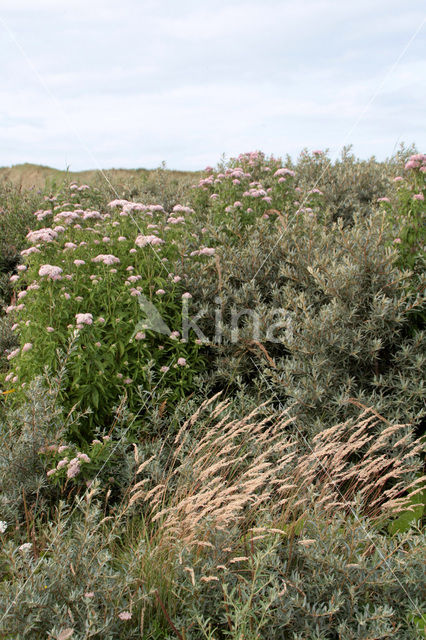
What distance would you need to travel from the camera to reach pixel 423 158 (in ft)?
16.2

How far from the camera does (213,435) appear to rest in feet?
15.1

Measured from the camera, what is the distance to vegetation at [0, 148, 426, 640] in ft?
8.55

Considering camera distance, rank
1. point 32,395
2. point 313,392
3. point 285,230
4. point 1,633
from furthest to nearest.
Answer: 1. point 285,230
2. point 313,392
3. point 32,395
4. point 1,633

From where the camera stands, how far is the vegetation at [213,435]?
2605mm

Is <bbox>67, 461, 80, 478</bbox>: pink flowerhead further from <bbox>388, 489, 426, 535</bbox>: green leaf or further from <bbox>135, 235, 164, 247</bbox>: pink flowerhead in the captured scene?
<bbox>388, 489, 426, 535</bbox>: green leaf

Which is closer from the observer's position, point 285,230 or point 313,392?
point 313,392

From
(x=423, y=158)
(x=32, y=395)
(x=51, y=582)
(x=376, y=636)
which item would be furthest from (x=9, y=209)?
(x=376, y=636)

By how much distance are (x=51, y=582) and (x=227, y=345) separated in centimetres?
285

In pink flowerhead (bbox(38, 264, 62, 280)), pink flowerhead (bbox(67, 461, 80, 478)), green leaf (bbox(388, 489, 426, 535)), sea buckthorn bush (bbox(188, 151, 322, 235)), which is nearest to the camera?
pink flowerhead (bbox(67, 461, 80, 478))

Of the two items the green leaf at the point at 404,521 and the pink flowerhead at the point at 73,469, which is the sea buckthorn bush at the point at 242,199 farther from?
the pink flowerhead at the point at 73,469

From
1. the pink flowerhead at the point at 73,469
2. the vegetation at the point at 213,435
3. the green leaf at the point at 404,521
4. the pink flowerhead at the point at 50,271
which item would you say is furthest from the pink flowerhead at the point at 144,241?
the green leaf at the point at 404,521

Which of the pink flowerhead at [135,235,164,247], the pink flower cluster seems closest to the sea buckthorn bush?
the pink flower cluster

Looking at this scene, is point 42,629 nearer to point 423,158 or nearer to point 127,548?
point 127,548

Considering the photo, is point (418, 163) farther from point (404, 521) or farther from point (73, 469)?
point (73, 469)
